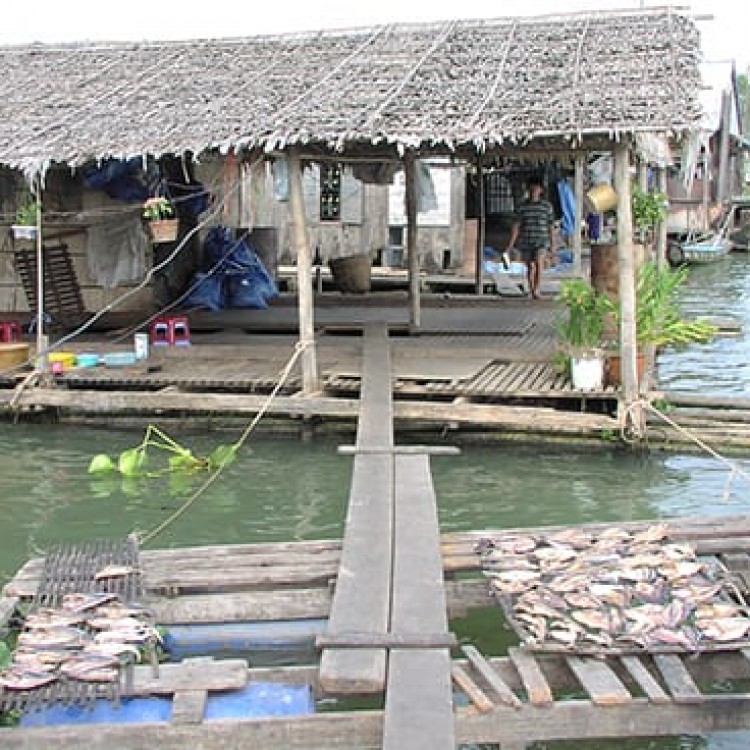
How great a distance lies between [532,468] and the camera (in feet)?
29.1

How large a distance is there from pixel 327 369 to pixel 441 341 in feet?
6.35

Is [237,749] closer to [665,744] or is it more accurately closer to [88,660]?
[88,660]

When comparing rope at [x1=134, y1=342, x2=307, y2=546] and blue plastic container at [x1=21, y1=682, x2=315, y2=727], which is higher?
blue plastic container at [x1=21, y1=682, x2=315, y2=727]

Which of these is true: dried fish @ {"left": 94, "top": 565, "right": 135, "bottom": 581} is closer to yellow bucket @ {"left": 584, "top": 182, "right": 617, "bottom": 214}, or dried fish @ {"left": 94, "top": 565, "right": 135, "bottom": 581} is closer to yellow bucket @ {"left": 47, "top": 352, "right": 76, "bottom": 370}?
yellow bucket @ {"left": 47, "top": 352, "right": 76, "bottom": 370}

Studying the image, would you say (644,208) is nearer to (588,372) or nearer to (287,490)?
(588,372)

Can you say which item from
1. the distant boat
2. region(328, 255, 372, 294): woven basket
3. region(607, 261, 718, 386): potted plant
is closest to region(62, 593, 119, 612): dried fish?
region(607, 261, 718, 386): potted plant

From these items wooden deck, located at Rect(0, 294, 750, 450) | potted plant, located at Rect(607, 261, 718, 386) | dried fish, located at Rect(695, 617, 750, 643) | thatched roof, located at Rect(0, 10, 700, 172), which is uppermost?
thatched roof, located at Rect(0, 10, 700, 172)

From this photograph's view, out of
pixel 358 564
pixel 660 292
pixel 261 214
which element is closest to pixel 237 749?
pixel 358 564

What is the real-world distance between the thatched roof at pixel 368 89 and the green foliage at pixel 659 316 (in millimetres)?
1552

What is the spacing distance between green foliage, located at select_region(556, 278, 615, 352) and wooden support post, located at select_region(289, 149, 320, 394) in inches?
80.5

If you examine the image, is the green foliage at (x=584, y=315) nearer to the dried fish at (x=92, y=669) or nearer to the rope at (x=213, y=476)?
the rope at (x=213, y=476)

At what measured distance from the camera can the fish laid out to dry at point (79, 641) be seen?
12.9ft

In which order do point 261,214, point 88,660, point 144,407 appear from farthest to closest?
point 261,214
point 144,407
point 88,660

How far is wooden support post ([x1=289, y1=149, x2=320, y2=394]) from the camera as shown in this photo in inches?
357
